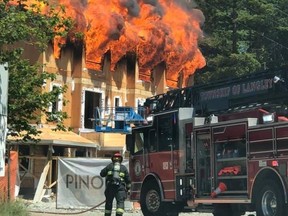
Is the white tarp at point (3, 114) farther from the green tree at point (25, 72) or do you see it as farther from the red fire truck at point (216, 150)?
the red fire truck at point (216, 150)

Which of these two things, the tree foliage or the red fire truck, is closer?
the red fire truck

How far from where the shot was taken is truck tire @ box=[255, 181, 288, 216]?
11.6m

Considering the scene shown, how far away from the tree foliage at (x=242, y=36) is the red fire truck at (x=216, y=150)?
90.5 feet

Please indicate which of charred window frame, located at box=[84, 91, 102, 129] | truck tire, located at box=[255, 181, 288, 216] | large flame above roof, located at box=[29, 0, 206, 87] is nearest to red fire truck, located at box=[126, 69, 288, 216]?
truck tire, located at box=[255, 181, 288, 216]

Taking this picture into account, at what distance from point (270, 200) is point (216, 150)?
1.97 metres

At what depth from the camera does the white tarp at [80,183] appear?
19250mm

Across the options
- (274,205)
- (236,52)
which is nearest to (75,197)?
(274,205)

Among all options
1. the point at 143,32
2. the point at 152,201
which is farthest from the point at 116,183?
the point at 143,32

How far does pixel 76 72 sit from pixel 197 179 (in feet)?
66.6

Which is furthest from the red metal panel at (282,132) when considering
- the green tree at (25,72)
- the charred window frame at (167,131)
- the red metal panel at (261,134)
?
the green tree at (25,72)

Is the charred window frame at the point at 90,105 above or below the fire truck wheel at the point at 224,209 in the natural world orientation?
above

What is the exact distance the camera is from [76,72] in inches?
1307

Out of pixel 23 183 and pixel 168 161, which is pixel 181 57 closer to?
pixel 23 183

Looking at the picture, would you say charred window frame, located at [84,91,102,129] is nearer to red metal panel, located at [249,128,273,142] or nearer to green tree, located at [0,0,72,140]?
green tree, located at [0,0,72,140]
